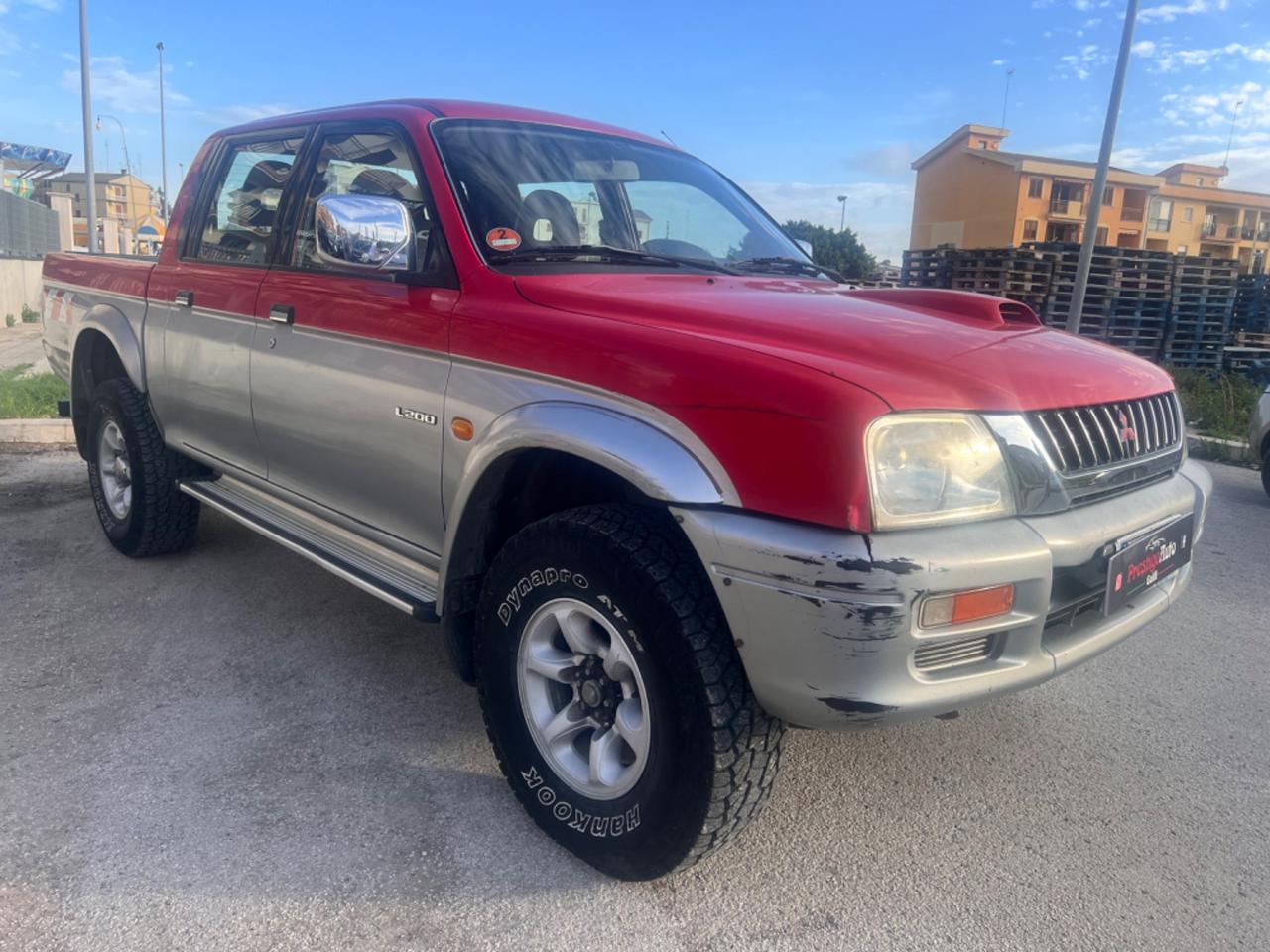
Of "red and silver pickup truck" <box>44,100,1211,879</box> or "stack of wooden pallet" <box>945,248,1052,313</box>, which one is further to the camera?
"stack of wooden pallet" <box>945,248,1052,313</box>

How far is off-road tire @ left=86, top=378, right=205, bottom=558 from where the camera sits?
4.32m

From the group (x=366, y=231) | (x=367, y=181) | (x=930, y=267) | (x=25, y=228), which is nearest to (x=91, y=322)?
(x=367, y=181)

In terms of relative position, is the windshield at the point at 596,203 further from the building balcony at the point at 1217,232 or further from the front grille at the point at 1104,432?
the building balcony at the point at 1217,232

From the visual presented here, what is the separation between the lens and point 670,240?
331 cm

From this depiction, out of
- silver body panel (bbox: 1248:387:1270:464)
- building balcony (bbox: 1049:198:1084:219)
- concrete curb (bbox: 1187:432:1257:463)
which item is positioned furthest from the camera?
building balcony (bbox: 1049:198:1084:219)

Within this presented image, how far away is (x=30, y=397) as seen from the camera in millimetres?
7930

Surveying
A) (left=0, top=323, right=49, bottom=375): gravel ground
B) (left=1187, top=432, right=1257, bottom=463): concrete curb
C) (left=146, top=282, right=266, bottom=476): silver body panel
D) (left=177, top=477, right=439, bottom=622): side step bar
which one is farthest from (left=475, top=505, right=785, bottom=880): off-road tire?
(left=0, top=323, right=49, bottom=375): gravel ground

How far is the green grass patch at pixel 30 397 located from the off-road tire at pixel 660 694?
6.03m

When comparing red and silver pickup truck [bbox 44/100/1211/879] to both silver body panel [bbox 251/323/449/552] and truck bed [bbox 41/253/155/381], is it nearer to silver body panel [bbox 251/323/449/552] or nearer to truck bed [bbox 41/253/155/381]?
silver body panel [bbox 251/323/449/552]

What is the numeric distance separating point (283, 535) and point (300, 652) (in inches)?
20.5

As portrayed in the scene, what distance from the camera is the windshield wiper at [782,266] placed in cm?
333

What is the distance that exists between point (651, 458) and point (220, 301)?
238 centimetres

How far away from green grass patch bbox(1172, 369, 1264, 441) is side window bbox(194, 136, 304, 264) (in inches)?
333

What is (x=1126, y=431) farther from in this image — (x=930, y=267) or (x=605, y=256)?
(x=930, y=267)
